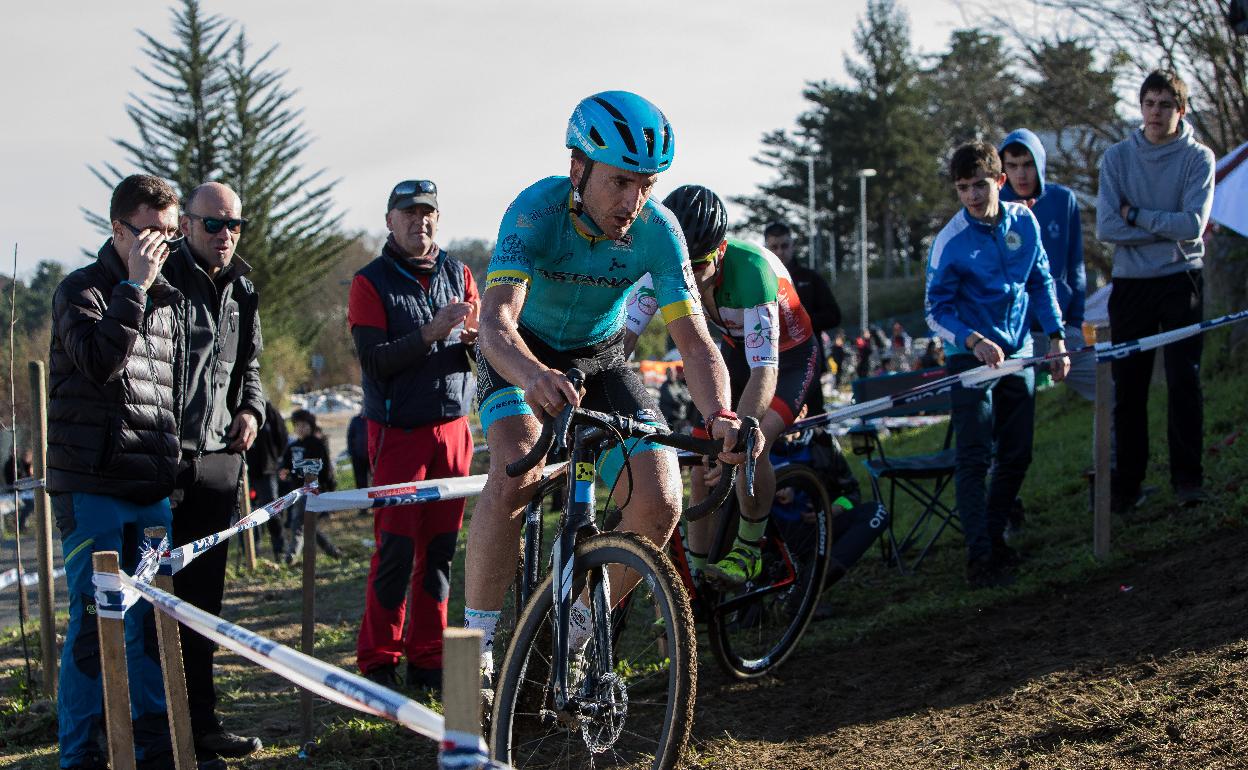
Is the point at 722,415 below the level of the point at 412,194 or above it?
below

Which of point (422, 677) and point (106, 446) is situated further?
point (422, 677)

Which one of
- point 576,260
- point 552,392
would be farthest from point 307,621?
point 552,392

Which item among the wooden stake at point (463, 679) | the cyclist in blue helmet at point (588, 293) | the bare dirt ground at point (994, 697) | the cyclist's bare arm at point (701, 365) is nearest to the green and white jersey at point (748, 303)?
the cyclist in blue helmet at point (588, 293)

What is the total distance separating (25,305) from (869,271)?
78.8 metres

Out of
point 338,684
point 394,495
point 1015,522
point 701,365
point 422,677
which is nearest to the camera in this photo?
point 338,684

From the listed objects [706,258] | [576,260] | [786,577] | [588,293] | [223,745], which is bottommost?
[223,745]

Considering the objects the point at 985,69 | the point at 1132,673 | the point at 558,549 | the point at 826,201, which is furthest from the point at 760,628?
the point at 826,201

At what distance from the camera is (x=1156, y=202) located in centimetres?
684

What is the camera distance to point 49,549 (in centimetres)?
583

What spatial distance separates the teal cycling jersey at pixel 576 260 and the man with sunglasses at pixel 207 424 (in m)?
1.40

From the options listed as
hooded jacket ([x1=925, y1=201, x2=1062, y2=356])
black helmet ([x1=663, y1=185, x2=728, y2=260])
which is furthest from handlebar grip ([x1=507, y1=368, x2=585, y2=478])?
hooded jacket ([x1=925, y1=201, x2=1062, y2=356])

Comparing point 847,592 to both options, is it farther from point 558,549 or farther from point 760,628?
point 558,549

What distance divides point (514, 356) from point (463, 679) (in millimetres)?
1550

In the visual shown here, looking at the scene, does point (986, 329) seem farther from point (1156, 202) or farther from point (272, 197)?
point (272, 197)
